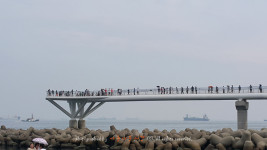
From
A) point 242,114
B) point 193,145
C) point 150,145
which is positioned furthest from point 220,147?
point 242,114

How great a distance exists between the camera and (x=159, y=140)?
32.2m

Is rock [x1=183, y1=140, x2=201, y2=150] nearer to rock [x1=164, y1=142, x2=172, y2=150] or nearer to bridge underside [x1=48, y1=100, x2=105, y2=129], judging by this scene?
rock [x1=164, y1=142, x2=172, y2=150]

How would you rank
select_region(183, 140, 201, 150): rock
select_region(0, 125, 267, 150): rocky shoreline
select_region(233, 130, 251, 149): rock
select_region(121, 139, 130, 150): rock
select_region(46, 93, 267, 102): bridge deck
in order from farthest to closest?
select_region(46, 93, 267, 102): bridge deck → select_region(121, 139, 130, 150): rock → select_region(183, 140, 201, 150): rock → select_region(0, 125, 267, 150): rocky shoreline → select_region(233, 130, 251, 149): rock

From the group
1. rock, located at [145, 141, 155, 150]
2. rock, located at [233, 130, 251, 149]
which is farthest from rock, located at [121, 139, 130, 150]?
rock, located at [233, 130, 251, 149]

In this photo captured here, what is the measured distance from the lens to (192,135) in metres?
32.8

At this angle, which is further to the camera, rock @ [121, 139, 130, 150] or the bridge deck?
the bridge deck

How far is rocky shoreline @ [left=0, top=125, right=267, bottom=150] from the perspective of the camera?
1163 inches

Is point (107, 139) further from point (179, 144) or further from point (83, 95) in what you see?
point (83, 95)

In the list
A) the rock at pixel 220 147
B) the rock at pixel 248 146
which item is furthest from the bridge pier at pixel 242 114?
the rock at pixel 248 146

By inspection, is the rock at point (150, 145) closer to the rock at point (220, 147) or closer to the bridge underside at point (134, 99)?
the rock at point (220, 147)

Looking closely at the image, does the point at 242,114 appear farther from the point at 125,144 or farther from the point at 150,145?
the point at 125,144

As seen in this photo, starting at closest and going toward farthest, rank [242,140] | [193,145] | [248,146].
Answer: [248,146] → [242,140] → [193,145]

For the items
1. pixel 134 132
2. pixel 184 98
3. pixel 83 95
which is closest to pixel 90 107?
pixel 83 95

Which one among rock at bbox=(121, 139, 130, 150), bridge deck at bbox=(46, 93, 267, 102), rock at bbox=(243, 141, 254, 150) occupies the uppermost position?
bridge deck at bbox=(46, 93, 267, 102)
